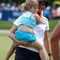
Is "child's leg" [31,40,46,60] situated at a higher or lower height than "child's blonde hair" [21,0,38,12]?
lower

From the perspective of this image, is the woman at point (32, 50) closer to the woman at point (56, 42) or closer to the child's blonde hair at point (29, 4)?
the child's blonde hair at point (29, 4)

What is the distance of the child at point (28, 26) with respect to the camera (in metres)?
5.02

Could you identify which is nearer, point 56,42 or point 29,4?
point 56,42

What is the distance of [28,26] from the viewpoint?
511cm

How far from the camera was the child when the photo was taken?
5.02m

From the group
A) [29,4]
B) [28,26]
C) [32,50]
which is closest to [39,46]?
[32,50]

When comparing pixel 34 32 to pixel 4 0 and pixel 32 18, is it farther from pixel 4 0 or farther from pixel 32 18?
pixel 4 0

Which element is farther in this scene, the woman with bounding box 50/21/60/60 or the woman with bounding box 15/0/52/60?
the woman with bounding box 15/0/52/60

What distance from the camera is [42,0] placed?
5055 millimetres

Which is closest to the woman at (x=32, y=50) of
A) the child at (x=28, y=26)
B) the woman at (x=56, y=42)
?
the child at (x=28, y=26)

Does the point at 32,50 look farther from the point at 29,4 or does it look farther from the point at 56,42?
the point at 56,42

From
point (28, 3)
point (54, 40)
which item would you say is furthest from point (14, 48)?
point (54, 40)

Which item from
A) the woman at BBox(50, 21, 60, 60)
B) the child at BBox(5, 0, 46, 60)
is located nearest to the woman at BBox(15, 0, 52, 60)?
the child at BBox(5, 0, 46, 60)

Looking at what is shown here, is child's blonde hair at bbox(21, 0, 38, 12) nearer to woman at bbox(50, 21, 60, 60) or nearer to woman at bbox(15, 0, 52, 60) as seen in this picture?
woman at bbox(15, 0, 52, 60)
